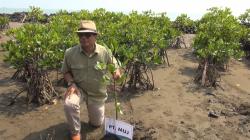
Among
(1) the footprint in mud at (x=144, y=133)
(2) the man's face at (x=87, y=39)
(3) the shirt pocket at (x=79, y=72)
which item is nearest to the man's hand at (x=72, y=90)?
(3) the shirt pocket at (x=79, y=72)

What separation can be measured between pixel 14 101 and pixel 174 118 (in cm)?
249

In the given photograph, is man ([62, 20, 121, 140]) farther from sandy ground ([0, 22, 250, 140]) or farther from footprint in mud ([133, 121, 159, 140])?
footprint in mud ([133, 121, 159, 140])

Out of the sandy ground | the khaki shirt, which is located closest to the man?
the khaki shirt

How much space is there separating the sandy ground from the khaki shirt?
0.56 meters

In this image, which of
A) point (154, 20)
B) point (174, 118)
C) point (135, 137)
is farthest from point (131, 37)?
point (154, 20)

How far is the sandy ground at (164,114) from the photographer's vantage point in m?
5.10

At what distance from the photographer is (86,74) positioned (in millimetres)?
4906

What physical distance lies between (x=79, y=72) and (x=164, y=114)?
1.59 m

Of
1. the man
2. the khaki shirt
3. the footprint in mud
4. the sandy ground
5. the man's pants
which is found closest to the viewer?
the man's pants

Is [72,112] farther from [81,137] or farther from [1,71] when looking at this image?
[1,71]

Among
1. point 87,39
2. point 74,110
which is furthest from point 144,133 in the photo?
point 87,39

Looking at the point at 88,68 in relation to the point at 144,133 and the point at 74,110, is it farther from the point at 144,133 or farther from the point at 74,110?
the point at 144,133

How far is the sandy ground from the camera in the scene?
16.7 feet

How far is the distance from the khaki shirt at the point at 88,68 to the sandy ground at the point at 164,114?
22.1 inches
